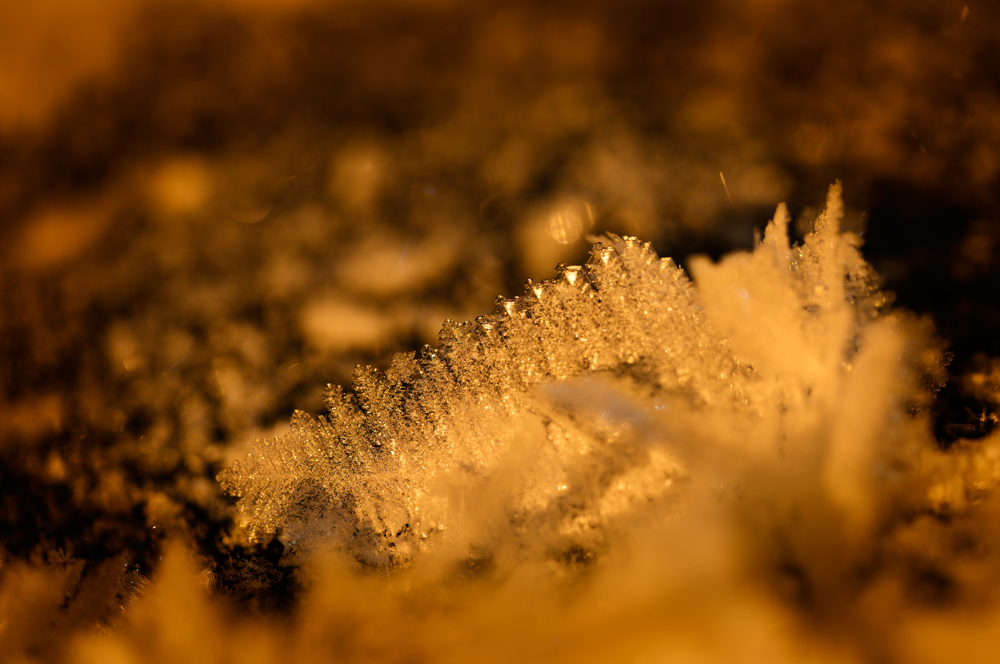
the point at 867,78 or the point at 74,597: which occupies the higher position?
the point at 867,78

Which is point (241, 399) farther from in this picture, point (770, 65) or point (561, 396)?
point (770, 65)

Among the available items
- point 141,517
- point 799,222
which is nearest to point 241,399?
point 141,517

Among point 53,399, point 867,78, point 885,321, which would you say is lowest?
point 53,399

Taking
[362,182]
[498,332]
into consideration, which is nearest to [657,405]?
[498,332]
